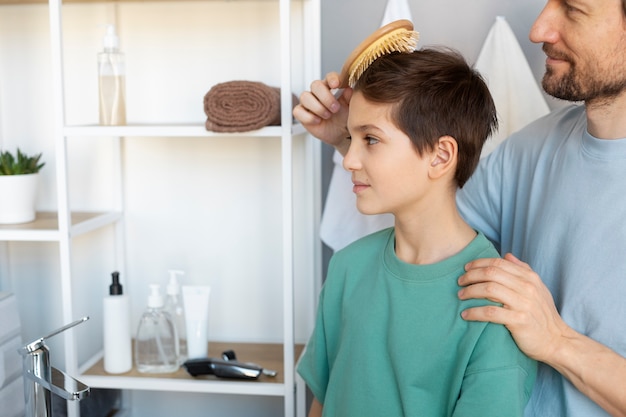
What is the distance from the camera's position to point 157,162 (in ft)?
5.77

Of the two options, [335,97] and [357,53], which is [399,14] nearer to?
[335,97]

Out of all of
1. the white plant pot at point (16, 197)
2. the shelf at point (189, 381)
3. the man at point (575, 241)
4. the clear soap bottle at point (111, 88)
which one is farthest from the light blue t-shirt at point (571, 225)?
the white plant pot at point (16, 197)

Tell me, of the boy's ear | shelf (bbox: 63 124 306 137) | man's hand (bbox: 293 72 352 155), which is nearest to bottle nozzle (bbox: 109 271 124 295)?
shelf (bbox: 63 124 306 137)

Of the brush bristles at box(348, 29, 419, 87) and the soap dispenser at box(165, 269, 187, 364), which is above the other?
the brush bristles at box(348, 29, 419, 87)

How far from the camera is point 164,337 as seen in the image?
63.1 inches

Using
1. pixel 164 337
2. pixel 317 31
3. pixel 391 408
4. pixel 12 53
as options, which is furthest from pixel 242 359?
pixel 12 53

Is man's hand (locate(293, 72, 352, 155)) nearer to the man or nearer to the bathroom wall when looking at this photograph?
the man

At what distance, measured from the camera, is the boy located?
105 cm

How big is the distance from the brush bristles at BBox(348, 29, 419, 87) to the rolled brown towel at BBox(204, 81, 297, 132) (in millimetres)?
296

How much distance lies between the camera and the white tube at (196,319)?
5.25ft

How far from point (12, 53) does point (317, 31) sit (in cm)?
74

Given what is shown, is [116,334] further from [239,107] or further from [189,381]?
[239,107]

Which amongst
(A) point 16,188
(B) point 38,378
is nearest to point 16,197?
(A) point 16,188

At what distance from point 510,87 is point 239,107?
56cm
